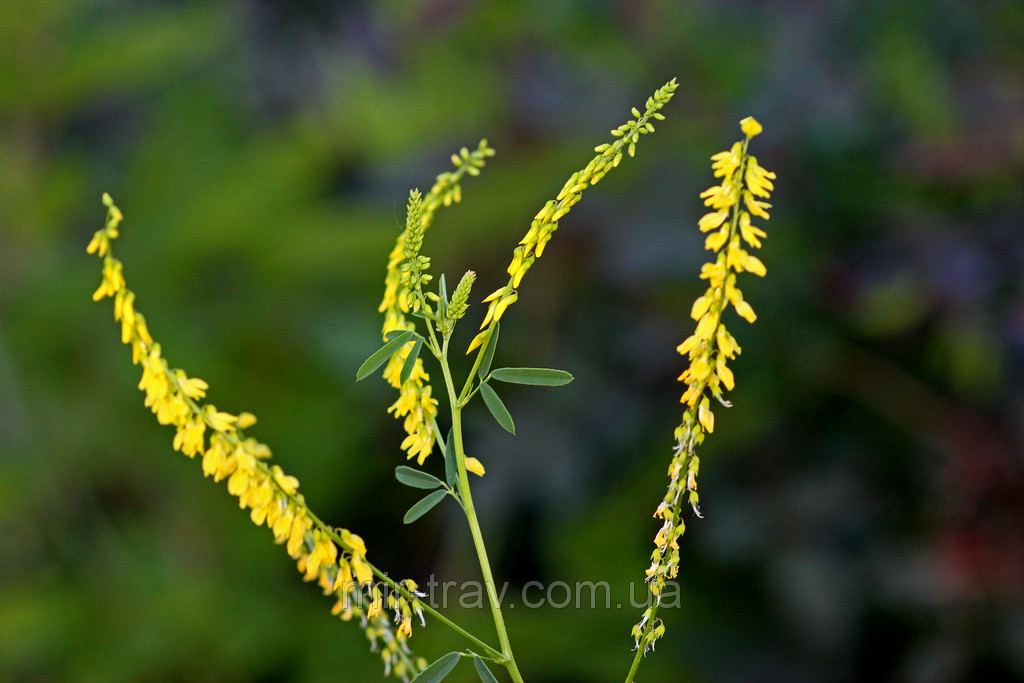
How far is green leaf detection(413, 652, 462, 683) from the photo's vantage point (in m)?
0.49

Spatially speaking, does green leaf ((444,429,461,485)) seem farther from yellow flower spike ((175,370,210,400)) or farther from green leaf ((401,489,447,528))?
yellow flower spike ((175,370,210,400))

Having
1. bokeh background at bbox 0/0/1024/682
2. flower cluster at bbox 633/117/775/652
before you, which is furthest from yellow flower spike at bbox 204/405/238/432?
bokeh background at bbox 0/0/1024/682

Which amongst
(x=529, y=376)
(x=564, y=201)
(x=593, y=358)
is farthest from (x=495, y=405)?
(x=593, y=358)

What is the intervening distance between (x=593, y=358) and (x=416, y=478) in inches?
57.4

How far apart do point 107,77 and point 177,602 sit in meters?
1.11

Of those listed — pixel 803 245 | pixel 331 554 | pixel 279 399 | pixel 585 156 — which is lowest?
pixel 331 554

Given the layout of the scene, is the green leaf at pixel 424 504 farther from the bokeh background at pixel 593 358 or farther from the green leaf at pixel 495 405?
the bokeh background at pixel 593 358

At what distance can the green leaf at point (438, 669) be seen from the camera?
0.49 metres

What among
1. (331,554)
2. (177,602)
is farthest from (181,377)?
(177,602)

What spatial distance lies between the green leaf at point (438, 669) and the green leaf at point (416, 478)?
0.32ft

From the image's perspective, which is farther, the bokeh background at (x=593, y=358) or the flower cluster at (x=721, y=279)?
the bokeh background at (x=593, y=358)

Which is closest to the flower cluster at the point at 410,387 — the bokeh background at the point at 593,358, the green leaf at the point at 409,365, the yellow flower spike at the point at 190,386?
the green leaf at the point at 409,365

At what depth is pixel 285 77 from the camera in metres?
2.93

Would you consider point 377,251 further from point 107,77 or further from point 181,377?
point 181,377
